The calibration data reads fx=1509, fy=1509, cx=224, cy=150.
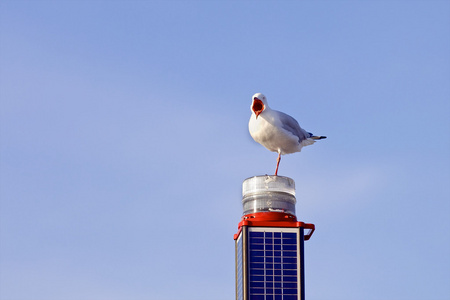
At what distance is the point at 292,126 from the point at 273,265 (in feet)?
31.9

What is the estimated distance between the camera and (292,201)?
106312mm

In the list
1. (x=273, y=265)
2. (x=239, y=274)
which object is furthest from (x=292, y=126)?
(x=239, y=274)

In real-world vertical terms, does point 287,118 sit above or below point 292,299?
above

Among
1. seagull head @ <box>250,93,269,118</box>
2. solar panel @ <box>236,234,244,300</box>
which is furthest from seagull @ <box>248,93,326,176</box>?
solar panel @ <box>236,234,244,300</box>

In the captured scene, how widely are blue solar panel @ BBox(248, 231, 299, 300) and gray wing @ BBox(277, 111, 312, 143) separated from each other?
681 centimetres

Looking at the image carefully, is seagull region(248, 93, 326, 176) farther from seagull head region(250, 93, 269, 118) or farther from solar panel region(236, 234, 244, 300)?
solar panel region(236, 234, 244, 300)

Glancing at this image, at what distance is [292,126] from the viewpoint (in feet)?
337

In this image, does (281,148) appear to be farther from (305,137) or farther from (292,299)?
(292,299)

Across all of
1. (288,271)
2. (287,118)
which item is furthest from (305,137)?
(288,271)

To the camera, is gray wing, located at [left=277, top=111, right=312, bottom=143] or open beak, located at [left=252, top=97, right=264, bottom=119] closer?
open beak, located at [left=252, top=97, right=264, bottom=119]

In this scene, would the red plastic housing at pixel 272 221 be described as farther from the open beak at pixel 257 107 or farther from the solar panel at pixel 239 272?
the open beak at pixel 257 107

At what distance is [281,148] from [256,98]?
3.82 meters

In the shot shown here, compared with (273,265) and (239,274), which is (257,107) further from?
(239,274)

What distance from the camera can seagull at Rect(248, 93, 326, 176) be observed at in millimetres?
101250
